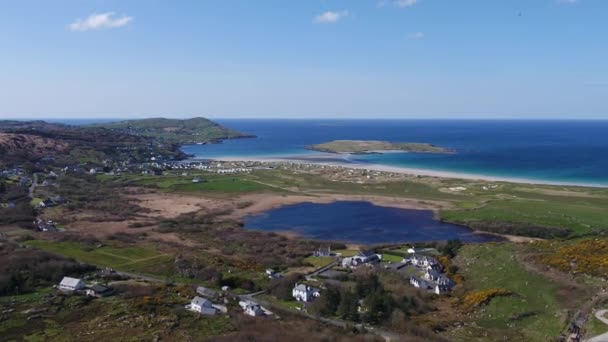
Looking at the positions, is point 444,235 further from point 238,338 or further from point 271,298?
point 238,338

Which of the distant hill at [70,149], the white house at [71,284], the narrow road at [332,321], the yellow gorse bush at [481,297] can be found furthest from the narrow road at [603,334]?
the distant hill at [70,149]

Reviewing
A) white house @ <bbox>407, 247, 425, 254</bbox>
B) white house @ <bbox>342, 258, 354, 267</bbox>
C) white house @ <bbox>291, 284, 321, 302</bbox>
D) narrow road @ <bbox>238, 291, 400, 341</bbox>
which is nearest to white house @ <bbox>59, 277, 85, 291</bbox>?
narrow road @ <bbox>238, 291, 400, 341</bbox>

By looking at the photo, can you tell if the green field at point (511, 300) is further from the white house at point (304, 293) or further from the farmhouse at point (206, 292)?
the farmhouse at point (206, 292)

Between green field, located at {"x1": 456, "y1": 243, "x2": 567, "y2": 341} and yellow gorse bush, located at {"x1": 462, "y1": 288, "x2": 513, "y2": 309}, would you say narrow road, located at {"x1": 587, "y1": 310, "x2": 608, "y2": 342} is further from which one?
yellow gorse bush, located at {"x1": 462, "y1": 288, "x2": 513, "y2": 309}

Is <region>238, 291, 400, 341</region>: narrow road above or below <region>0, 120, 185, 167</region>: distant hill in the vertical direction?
below

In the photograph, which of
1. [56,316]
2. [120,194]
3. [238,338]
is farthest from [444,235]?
[120,194]

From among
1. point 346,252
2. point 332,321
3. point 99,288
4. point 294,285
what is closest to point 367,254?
point 346,252
